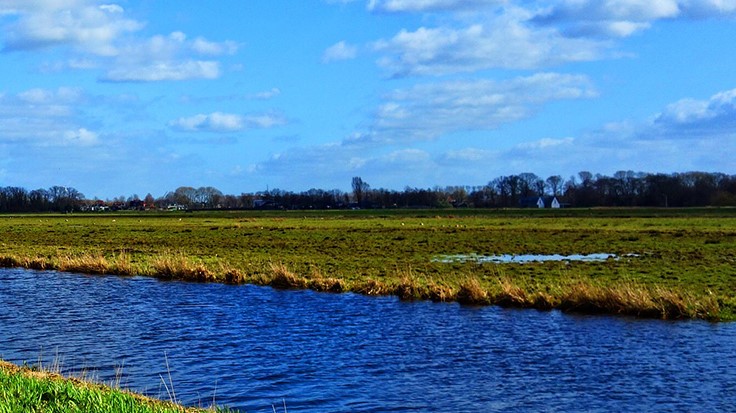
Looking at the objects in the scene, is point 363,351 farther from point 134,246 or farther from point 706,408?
point 134,246

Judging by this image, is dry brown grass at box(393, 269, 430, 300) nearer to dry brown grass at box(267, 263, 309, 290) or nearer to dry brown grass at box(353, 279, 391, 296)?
dry brown grass at box(353, 279, 391, 296)

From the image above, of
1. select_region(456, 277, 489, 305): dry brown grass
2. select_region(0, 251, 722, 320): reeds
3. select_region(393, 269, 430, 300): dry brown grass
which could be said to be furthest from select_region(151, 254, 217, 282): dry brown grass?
select_region(456, 277, 489, 305): dry brown grass

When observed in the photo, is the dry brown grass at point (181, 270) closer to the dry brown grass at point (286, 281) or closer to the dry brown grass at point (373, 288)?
the dry brown grass at point (286, 281)

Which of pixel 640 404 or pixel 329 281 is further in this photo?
pixel 329 281

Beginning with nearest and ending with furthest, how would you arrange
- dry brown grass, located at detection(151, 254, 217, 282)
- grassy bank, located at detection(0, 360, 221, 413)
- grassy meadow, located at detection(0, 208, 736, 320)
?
1. grassy bank, located at detection(0, 360, 221, 413)
2. grassy meadow, located at detection(0, 208, 736, 320)
3. dry brown grass, located at detection(151, 254, 217, 282)

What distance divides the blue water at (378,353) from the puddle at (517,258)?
1444 centimetres

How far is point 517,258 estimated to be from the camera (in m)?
45.3

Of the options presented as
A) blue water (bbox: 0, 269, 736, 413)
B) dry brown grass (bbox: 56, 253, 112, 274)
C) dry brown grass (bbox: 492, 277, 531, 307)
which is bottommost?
blue water (bbox: 0, 269, 736, 413)

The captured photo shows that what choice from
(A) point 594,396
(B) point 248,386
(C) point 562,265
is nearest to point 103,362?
(B) point 248,386

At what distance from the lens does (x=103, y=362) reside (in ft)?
62.0

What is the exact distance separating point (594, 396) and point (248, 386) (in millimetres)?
7045

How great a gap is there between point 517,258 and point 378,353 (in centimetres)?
2658

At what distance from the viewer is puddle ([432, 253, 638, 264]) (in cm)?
4278

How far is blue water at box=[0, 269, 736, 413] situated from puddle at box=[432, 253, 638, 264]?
47.4 feet
